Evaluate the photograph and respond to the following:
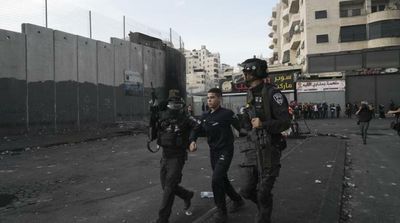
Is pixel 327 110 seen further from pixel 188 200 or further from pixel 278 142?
pixel 278 142

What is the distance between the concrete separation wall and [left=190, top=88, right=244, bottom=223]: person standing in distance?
14770 mm

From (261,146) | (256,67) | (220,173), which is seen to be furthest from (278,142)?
(220,173)

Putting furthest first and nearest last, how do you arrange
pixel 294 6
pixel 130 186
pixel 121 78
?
pixel 294 6
pixel 121 78
pixel 130 186

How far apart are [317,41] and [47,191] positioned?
4486 cm

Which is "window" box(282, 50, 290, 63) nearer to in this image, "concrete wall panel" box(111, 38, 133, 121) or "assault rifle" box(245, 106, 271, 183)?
"concrete wall panel" box(111, 38, 133, 121)

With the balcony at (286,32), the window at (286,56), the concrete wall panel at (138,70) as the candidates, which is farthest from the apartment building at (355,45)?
the concrete wall panel at (138,70)

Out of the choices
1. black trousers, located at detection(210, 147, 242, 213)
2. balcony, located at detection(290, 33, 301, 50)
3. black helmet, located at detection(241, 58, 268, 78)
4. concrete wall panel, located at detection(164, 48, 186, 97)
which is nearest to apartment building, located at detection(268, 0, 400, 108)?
balcony, located at detection(290, 33, 301, 50)

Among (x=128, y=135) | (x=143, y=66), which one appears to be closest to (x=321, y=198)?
(x=128, y=135)

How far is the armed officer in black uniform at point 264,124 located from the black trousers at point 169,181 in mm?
1191

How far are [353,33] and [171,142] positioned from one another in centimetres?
4659

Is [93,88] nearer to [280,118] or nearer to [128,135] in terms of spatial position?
[128,135]

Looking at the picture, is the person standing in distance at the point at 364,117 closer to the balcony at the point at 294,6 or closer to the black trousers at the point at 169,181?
the black trousers at the point at 169,181

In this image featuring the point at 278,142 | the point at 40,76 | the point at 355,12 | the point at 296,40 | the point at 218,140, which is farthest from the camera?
the point at 296,40

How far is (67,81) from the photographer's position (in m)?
22.2
